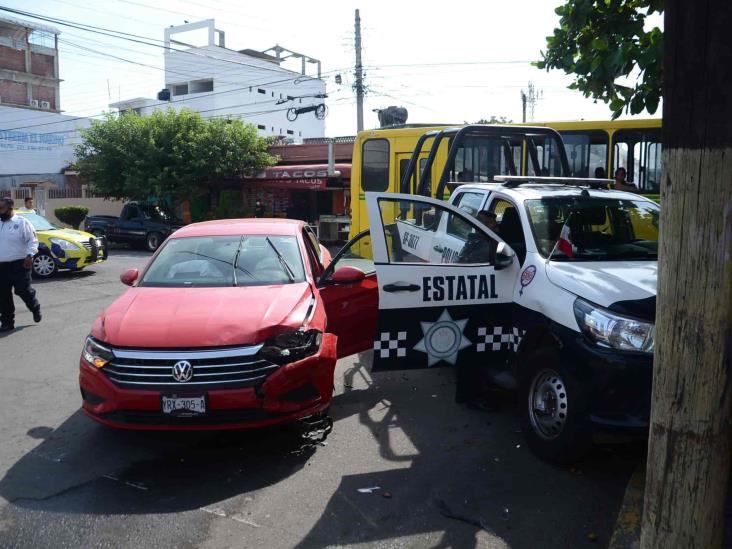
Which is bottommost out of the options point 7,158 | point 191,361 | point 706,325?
point 191,361

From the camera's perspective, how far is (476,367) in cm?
573

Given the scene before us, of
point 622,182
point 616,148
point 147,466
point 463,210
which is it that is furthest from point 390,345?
point 616,148

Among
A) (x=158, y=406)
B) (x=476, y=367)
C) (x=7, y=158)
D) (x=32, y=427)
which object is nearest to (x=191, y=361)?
(x=158, y=406)

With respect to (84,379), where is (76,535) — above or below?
below

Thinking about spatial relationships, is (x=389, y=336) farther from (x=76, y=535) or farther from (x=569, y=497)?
(x=76, y=535)

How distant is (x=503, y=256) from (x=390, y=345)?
1.10 metres

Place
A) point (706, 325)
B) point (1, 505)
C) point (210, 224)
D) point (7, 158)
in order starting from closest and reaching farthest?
point (706, 325)
point (1, 505)
point (210, 224)
point (7, 158)

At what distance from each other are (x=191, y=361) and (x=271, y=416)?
0.66 m

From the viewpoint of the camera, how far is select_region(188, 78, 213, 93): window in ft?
181

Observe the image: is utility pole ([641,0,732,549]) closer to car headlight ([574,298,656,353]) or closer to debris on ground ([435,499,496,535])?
debris on ground ([435,499,496,535])

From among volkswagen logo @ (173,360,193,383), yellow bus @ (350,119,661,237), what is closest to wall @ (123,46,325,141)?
yellow bus @ (350,119,661,237)

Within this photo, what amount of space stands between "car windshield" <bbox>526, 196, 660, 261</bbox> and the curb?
5.64 ft

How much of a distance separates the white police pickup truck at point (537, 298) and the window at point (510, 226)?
0.01m

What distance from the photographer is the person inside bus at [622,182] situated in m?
11.8
